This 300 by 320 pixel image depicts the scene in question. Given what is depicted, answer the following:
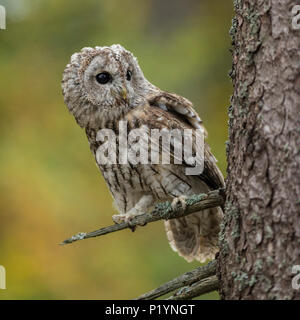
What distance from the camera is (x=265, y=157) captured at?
89.6 inches

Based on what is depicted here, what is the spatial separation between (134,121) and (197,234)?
2.77 feet

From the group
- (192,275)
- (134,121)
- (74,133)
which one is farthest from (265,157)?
(74,133)

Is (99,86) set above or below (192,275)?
above

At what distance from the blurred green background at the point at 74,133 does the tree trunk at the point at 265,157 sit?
3.38 meters

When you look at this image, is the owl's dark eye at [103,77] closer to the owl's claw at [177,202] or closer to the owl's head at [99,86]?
the owl's head at [99,86]

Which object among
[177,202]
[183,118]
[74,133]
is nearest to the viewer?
[177,202]

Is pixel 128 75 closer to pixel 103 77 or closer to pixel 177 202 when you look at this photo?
pixel 103 77

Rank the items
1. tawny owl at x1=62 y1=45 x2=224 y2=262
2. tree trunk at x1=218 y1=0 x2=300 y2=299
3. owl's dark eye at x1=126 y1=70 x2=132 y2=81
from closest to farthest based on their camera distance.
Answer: tree trunk at x1=218 y1=0 x2=300 y2=299 < tawny owl at x1=62 y1=45 x2=224 y2=262 < owl's dark eye at x1=126 y1=70 x2=132 y2=81

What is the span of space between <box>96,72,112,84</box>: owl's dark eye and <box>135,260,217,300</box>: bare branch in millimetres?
1427

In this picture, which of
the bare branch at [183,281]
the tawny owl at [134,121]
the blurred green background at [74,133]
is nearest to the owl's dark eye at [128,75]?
the tawny owl at [134,121]

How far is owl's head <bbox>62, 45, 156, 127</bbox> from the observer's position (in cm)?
347

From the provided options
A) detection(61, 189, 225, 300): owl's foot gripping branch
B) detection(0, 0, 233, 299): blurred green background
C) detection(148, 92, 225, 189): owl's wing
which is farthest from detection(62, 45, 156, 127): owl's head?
detection(0, 0, 233, 299): blurred green background

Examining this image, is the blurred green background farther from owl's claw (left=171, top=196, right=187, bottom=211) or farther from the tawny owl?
owl's claw (left=171, top=196, right=187, bottom=211)

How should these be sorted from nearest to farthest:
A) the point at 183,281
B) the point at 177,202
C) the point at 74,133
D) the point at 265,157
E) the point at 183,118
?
the point at 265,157 < the point at 183,281 < the point at 177,202 < the point at 183,118 < the point at 74,133
